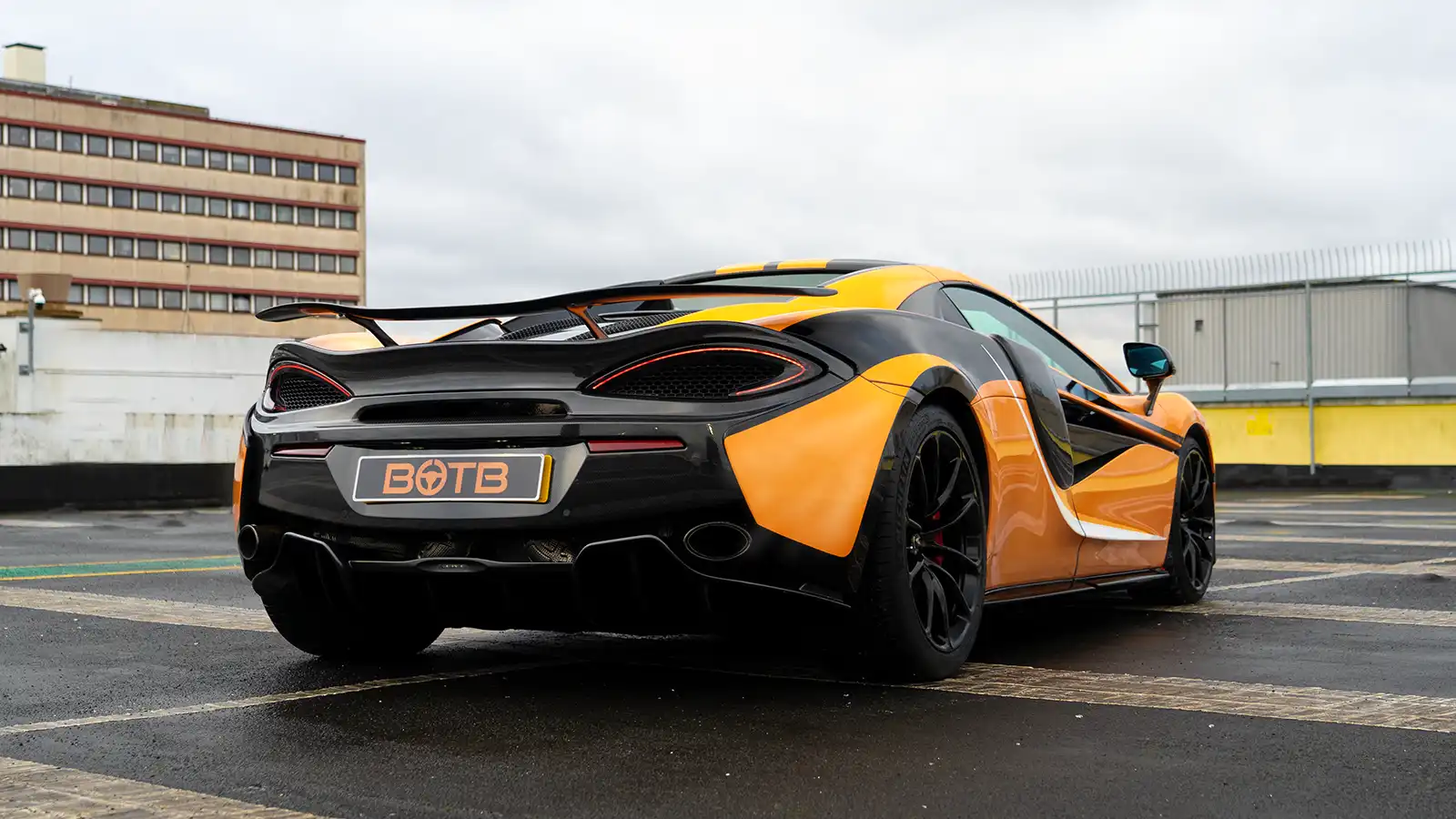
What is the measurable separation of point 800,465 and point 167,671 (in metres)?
2.13

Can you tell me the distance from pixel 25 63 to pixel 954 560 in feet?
379

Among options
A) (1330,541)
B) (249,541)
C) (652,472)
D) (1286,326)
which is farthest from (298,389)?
(1286,326)

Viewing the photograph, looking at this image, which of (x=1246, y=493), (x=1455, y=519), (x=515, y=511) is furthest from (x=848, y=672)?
(x=1246, y=493)

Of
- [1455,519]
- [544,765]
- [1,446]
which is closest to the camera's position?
[544,765]

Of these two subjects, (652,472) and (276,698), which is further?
(276,698)

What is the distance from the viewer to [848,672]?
4594 mm

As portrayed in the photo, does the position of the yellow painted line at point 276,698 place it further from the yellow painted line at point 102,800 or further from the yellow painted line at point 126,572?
the yellow painted line at point 126,572

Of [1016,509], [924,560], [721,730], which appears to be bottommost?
[721,730]

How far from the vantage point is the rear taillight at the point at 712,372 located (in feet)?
13.4

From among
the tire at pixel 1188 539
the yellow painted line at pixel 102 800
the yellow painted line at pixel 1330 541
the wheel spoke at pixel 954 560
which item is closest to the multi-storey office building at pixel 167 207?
the yellow painted line at pixel 1330 541

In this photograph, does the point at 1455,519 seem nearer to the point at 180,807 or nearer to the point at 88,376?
the point at 180,807

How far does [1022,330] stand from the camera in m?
5.71

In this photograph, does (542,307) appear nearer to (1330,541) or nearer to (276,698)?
(276,698)

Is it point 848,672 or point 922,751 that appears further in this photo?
point 848,672
